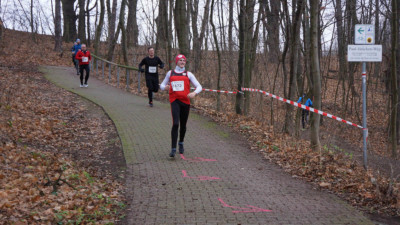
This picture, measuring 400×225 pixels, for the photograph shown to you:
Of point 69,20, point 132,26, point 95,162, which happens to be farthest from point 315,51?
point 69,20

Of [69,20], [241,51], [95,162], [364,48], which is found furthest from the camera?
[69,20]

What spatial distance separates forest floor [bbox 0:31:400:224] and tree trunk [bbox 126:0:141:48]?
16.3 metres

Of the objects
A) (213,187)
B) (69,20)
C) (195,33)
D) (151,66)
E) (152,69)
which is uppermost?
(69,20)

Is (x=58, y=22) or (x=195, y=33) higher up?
(x=58, y=22)

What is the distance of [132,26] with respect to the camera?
31797mm

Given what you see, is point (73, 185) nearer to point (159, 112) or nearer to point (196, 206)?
point (196, 206)

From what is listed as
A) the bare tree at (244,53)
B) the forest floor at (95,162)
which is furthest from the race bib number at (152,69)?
the bare tree at (244,53)

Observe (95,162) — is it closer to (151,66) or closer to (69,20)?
(151,66)

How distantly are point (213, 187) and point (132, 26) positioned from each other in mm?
27168

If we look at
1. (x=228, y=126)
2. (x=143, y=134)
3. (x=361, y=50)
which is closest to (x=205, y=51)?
(x=228, y=126)

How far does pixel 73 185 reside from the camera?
610cm

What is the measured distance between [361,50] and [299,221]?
4.16m

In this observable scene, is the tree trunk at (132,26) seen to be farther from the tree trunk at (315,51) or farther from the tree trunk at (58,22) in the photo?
the tree trunk at (315,51)

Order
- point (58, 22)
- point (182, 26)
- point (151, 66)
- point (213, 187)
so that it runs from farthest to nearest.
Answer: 1. point (58, 22)
2. point (182, 26)
3. point (151, 66)
4. point (213, 187)
